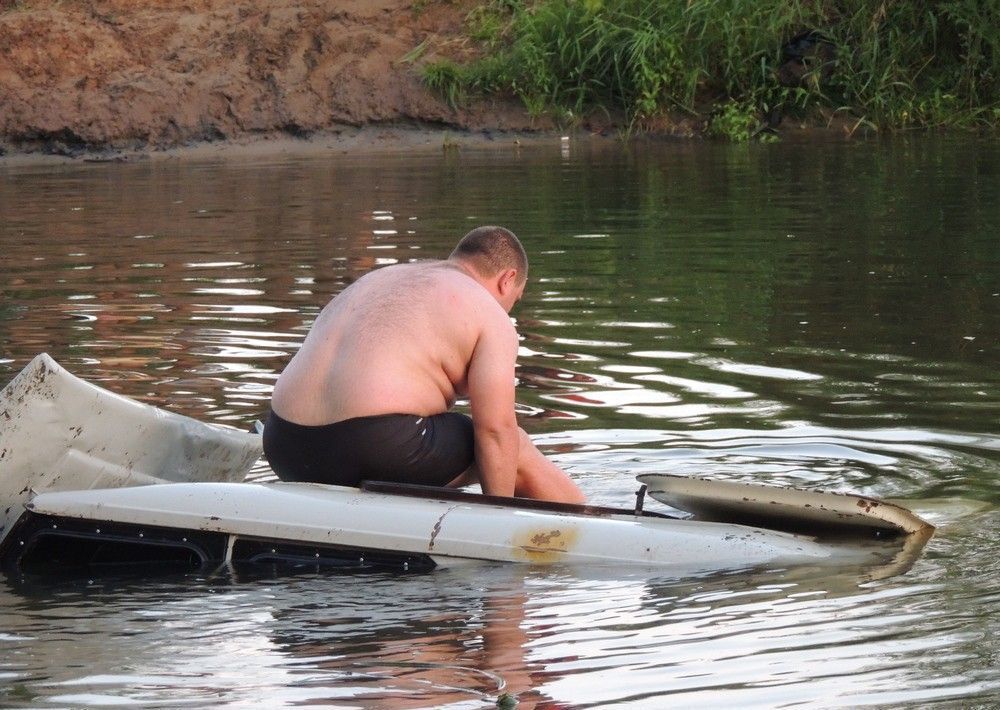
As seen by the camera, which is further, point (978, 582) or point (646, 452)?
point (646, 452)

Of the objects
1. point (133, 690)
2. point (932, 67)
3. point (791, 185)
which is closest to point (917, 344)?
point (133, 690)

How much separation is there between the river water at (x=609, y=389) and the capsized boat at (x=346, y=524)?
10 cm

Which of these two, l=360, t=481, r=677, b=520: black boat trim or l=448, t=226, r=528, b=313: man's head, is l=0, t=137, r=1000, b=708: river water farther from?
l=448, t=226, r=528, b=313: man's head

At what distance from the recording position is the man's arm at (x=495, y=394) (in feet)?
17.5

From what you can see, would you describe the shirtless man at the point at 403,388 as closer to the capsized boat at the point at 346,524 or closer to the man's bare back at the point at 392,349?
the man's bare back at the point at 392,349

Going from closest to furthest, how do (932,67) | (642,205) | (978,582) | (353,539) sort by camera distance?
(978,582) < (353,539) < (642,205) < (932,67)

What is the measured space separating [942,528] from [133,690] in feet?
8.57

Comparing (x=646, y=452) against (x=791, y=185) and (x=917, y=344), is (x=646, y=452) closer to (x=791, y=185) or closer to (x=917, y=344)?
(x=917, y=344)

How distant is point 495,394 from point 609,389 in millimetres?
2330

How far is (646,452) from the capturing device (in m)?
6.55

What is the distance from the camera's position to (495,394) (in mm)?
5344

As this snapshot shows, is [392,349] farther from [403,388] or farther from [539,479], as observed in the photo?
[539,479]

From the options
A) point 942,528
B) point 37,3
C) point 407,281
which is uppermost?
point 37,3

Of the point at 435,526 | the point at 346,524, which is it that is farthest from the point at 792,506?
the point at 346,524
